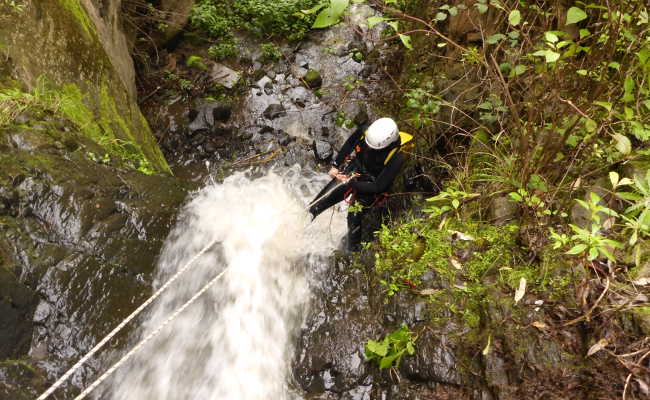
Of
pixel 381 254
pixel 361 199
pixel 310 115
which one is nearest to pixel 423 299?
pixel 381 254

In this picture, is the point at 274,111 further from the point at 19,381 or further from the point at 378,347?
the point at 19,381

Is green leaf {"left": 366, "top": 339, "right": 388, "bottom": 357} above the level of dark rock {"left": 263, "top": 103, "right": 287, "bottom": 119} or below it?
below

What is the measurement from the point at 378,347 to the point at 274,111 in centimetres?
505

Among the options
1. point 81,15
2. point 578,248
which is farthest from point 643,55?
point 81,15

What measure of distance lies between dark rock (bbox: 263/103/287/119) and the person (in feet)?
8.89

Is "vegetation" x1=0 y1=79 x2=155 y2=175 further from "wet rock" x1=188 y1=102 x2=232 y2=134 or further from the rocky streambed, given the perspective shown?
"wet rock" x1=188 y1=102 x2=232 y2=134

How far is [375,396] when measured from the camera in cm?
354

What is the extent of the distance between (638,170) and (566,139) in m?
0.61

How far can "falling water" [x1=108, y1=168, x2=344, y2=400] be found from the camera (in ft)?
12.9

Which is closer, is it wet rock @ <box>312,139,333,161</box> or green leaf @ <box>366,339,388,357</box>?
green leaf @ <box>366,339,388,357</box>

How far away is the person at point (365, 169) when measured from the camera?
413cm

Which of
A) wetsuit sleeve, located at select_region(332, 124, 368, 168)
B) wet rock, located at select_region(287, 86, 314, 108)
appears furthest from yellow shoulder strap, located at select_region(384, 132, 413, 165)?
wet rock, located at select_region(287, 86, 314, 108)

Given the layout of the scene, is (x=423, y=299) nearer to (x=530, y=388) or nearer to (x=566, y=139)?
(x=530, y=388)

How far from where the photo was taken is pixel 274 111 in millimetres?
7141
